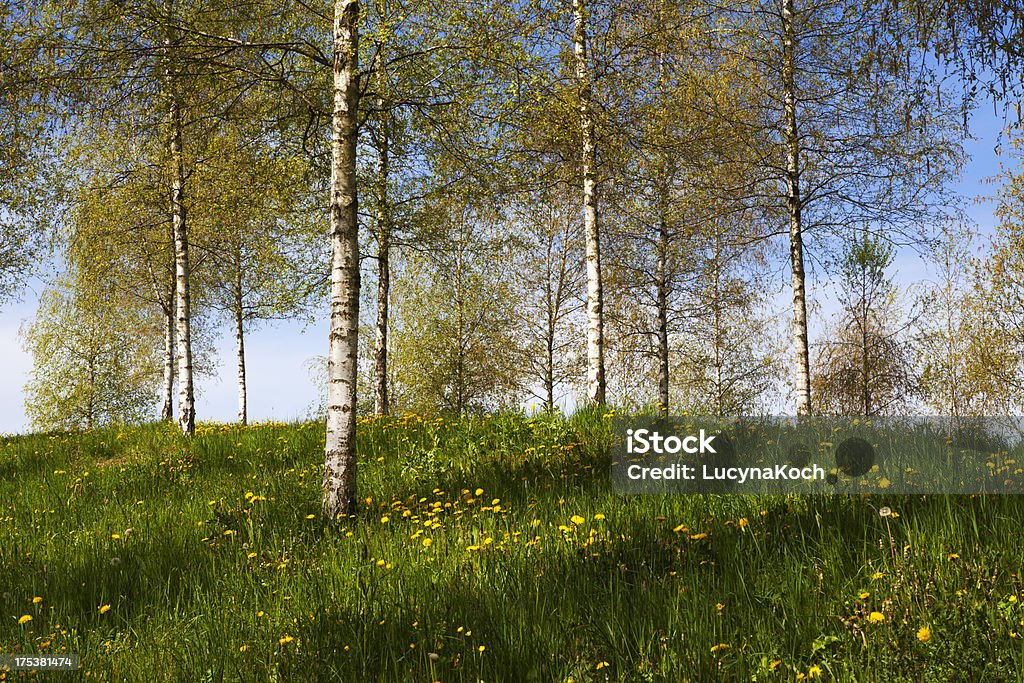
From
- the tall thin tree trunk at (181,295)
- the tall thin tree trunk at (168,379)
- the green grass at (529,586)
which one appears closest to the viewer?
the green grass at (529,586)

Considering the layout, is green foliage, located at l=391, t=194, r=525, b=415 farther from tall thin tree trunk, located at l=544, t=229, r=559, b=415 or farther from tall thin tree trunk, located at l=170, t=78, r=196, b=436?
tall thin tree trunk, located at l=170, t=78, r=196, b=436

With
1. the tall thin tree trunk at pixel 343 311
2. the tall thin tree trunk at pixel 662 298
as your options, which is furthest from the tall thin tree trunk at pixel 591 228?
the tall thin tree trunk at pixel 343 311

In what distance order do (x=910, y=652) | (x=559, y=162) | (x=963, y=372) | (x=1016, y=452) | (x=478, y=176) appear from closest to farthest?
(x=910, y=652) → (x=1016, y=452) → (x=478, y=176) → (x=559, y=162) → (x=963, y=372)

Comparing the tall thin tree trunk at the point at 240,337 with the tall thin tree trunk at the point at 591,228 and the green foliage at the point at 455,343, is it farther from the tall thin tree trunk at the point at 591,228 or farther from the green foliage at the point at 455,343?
the tall thin tree trunk at the point at 591,228

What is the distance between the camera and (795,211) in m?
14.4

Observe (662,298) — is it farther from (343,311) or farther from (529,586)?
(529,586)

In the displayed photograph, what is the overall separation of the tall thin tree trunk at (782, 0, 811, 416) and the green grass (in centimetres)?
823

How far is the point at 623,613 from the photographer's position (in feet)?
12.0

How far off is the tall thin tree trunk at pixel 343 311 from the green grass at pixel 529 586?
415 millimetres

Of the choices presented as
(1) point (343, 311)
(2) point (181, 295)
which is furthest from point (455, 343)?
(1) point (343, 311)

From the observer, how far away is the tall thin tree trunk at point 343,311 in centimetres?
685

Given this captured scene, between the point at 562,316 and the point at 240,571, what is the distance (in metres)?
18.1

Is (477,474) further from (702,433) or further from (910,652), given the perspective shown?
(910,652)

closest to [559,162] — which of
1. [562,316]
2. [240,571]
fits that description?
[562,316]
